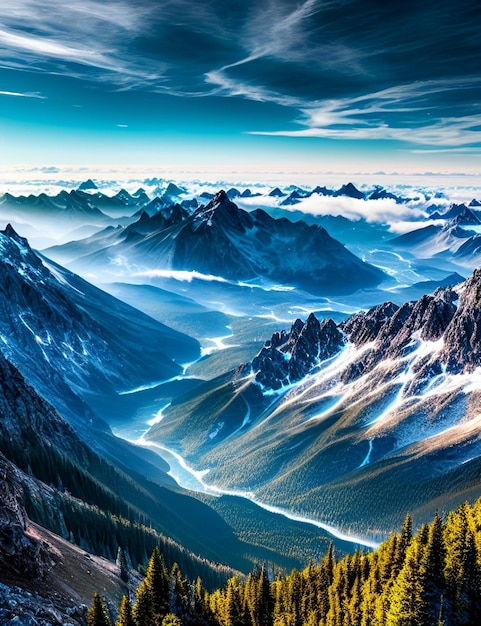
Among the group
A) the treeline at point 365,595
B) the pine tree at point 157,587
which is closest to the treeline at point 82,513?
the treeline at point 365,595

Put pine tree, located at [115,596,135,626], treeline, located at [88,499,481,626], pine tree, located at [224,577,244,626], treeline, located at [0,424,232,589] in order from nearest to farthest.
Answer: pine tree, located at [115,596,135,626], treeline, located at [88,499,481,626], pine tree, located at [224,577,244,626], treeline, located at [0,424,232,589]

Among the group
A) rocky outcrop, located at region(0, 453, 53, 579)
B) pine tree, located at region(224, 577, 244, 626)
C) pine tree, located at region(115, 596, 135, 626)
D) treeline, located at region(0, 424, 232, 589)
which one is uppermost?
treeline, located at region(0, 424, 232, 589)

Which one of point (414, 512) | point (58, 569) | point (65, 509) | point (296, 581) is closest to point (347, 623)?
point (296, 581)

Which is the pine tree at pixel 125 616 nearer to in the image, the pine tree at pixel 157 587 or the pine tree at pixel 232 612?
the pine tree at pixel 157 587

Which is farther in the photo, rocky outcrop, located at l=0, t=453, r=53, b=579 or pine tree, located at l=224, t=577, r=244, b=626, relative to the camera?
pine tree, located at l=224, t=577, r=244, b=626

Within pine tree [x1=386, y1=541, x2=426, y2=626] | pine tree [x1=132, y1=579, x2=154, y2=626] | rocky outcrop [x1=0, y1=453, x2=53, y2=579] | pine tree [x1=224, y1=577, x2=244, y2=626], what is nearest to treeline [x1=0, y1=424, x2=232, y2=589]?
rocky outcrop [x1=0, y1=453, x2=53, y2=579]

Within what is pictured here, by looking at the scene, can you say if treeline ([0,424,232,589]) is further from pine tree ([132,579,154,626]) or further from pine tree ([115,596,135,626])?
pine tree ([115,596,135,626])

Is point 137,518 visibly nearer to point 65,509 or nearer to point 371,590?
point 65,509

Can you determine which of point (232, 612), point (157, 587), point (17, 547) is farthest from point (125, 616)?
point (232, 612)
